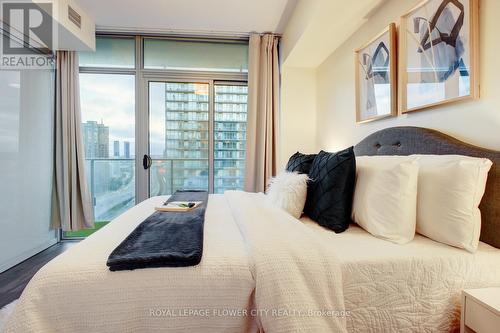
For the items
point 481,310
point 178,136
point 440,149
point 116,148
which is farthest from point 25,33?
point 481,310

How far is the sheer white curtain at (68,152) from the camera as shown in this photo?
3.03 metres

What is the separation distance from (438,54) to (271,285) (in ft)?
5.11

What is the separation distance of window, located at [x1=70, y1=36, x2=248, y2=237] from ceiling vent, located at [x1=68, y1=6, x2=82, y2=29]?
528 mm

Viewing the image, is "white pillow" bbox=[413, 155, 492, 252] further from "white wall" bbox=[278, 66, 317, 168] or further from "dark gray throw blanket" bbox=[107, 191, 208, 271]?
"white wall" bbox=[278, 66, 317, 168]

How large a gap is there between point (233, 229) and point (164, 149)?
2387 millimetres

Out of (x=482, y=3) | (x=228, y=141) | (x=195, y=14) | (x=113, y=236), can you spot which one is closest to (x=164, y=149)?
(x=228, y=141)

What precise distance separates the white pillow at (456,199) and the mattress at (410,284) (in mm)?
77

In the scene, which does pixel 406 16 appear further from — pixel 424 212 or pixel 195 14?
pixel 195 14

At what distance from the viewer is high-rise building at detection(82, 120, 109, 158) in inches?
132

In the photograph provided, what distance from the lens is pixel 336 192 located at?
4.84 ft

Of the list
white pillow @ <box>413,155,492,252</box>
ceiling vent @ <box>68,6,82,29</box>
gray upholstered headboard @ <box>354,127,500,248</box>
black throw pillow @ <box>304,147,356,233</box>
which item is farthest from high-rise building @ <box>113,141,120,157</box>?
white pillow @ <box>413,155,492,252</box>

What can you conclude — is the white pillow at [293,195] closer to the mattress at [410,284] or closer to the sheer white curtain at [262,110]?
the mattress at [410,284]

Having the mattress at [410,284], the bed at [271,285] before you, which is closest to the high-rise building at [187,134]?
the bed at [271,285]

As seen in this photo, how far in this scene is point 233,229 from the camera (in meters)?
1.36
